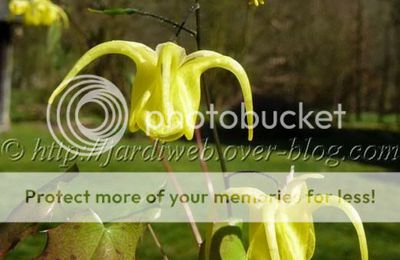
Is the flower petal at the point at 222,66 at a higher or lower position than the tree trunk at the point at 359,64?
higher

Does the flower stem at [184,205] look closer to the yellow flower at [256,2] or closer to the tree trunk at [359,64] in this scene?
the yellow flower at [256,2]

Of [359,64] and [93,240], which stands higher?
[93,240]

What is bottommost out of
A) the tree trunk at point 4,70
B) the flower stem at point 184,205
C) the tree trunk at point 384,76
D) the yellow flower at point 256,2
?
the tree trunk at point 384,76

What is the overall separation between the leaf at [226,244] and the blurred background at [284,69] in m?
4.19

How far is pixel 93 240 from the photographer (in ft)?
1.46

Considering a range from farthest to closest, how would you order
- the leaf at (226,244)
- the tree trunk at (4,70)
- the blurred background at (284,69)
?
the tree trunk at (4,70), the blurred background at (284,69), the leaf at (226,244)

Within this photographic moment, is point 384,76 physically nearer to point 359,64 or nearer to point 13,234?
point 359,64

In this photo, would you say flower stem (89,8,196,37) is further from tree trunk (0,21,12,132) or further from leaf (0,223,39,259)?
tree trunk (0,21,12,132)

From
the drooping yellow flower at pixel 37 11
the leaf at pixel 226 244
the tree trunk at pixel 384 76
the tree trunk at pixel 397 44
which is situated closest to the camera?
the leaf at pixel 226 244

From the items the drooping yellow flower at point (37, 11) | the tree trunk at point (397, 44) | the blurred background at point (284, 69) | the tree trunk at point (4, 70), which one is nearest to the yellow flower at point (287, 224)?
the drooping yellow flower at point (37, 11)

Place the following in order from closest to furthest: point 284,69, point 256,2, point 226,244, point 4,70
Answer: point 226,244 → point 256,2 → point 4,70 → point 284,69

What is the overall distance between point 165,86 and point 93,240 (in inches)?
4.0

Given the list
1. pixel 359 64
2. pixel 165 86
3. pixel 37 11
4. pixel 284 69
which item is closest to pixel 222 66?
pixel 165 86

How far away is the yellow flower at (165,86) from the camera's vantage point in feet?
1.41
